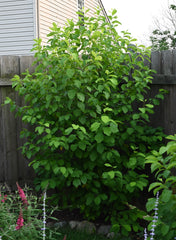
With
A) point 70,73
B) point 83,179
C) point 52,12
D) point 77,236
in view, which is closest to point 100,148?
point 83,179

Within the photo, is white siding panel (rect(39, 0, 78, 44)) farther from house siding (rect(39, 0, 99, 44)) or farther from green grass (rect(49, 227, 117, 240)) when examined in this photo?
green grass (rect(49, 227, 117, 240))

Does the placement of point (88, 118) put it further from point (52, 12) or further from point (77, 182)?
point (52, 12)

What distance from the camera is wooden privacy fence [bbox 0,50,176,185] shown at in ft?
11.6

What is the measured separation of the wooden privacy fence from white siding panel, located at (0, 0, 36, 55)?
5610 mm

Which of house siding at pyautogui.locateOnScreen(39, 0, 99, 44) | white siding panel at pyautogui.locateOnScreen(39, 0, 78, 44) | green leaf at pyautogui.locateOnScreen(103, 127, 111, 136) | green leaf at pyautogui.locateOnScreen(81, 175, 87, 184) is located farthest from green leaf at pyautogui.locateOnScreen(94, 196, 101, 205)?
white siding panel at pyautogui.locateOnScreen(39, 0, 78, 44)

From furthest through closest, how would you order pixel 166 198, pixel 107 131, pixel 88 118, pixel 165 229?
pixel 88 118, pixel 107 131, pixel 165 229, pixel 166 198

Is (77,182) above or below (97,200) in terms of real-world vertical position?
above

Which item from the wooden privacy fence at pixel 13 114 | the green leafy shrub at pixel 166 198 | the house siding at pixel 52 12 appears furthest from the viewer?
the house siding at pixel 52 12

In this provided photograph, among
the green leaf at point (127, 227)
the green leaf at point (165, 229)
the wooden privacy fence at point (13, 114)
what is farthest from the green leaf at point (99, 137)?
the wooden privacy fence at point (13, 114)

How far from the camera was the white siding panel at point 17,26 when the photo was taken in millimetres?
9203

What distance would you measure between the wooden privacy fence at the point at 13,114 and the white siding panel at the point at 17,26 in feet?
18.4

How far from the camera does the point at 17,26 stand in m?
9.36

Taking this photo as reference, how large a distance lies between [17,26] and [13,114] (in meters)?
6.19

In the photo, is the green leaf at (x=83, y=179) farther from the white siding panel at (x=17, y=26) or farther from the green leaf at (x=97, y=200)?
the white siding panel at (x=17, y=26)
